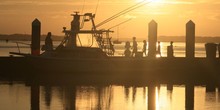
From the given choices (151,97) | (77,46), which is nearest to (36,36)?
(77,46)

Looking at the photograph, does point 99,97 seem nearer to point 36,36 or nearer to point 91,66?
point 91,66

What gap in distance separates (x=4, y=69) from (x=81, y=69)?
4594mm

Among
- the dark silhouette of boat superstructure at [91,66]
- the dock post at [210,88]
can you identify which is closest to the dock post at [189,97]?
the dock post at [210,88]

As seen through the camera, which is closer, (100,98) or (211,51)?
(100,98)

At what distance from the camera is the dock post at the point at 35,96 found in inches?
875

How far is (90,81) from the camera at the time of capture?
32.6 meters

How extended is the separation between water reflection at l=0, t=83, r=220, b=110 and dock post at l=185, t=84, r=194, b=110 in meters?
0.14

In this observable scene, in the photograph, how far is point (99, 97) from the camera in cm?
2569

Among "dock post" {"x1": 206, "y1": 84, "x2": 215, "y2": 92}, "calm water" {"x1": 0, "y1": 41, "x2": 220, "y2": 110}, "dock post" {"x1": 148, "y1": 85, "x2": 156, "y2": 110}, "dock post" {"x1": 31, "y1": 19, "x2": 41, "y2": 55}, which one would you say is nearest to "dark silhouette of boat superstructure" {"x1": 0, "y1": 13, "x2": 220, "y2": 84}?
"dock post" {"x1": 31, "y1": 19, "x2": 41, "y2": 55}

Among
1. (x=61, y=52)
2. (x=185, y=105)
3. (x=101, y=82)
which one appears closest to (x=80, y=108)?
(x=185, y=105)

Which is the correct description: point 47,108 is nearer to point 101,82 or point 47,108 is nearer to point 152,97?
point 152,97

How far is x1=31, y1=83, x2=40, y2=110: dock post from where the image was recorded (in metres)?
22.2

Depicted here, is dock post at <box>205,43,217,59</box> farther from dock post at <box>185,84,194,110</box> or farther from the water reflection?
the water reflection

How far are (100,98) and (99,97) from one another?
32cm
